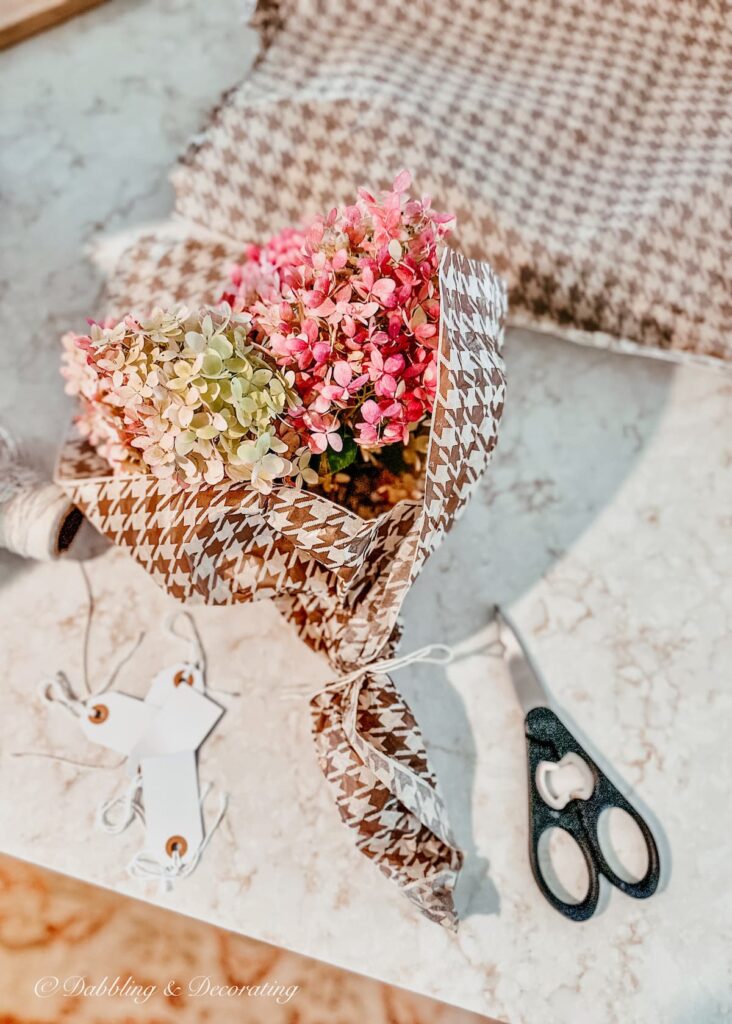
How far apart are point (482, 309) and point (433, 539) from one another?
0.19m

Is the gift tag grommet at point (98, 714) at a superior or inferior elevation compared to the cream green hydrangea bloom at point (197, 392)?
inferior

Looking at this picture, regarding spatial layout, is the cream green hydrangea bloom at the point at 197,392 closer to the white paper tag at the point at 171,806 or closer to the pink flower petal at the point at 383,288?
the pink flower petal at the point at 383,288

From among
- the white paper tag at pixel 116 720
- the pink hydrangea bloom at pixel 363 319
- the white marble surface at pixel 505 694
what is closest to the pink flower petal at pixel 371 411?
the pink hydrangea bloom at pixel 363 319

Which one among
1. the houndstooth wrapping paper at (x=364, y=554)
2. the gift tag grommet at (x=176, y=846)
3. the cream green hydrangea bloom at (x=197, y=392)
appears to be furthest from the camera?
the gift tag grommet at (x=176, y=846)

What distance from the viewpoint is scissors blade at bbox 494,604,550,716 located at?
0.70 m

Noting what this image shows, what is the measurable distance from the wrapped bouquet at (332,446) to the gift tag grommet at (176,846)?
17 cm

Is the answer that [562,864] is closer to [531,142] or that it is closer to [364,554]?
[364,554]

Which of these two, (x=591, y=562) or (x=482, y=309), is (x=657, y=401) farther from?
(x=482, y=309)

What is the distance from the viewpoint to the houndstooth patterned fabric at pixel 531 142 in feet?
2.56

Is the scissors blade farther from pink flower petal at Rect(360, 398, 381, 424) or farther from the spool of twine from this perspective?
the spool of twine

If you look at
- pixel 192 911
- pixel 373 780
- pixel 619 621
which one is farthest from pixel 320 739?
pixel 619 621

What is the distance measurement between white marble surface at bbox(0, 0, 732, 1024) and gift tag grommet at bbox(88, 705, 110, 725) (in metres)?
0.03

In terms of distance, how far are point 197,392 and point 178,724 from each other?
0.39 metres

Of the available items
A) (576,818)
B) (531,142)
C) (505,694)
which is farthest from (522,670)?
(531,142)
